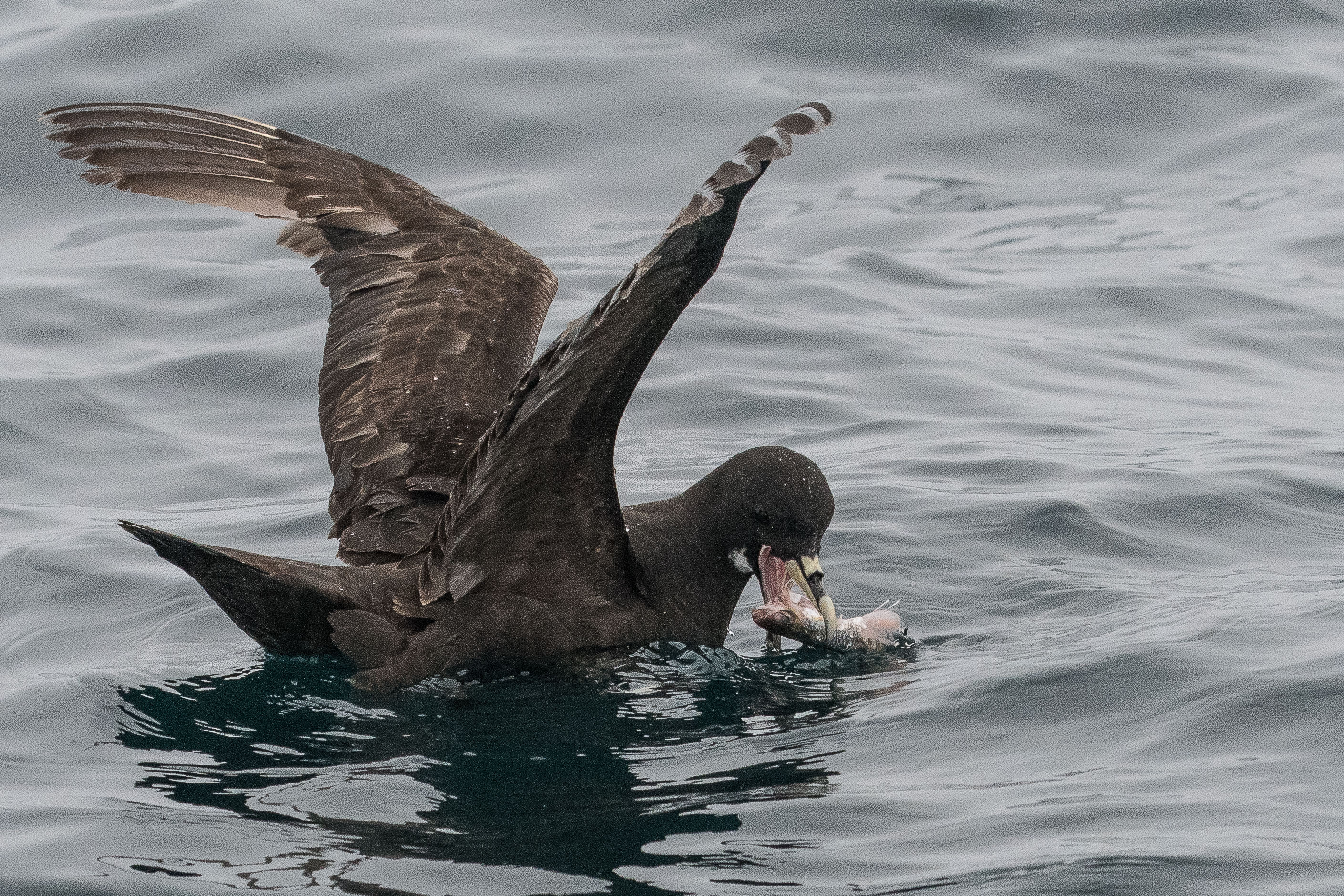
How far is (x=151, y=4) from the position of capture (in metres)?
14.2

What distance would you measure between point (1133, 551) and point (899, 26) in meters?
7.67

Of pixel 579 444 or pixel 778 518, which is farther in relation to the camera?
pixel 778 518

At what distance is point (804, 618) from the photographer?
6438 millimetres

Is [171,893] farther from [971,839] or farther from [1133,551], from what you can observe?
[1133,551]

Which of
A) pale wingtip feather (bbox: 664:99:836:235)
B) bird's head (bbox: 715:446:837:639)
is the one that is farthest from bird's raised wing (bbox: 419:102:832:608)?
bird's head (bbox: 715:446:837:639)

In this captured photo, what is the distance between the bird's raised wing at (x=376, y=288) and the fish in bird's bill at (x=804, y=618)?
125 centimetres

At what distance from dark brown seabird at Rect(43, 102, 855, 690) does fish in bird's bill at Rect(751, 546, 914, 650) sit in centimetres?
2

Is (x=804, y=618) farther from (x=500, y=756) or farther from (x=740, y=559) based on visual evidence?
(x=500, y=756)

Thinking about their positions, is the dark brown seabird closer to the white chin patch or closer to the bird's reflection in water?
the white chin patch

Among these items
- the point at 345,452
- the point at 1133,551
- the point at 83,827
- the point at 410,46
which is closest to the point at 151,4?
the point at 410,46

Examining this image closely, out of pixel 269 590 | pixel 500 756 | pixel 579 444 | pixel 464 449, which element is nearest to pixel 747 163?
pixel 579 444

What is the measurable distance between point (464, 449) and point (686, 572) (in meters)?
1.03

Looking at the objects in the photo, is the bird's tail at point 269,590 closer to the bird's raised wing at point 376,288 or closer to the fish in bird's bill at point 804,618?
the bird's raised wing at point 376,288

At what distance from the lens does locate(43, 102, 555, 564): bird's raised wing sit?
696 cm
